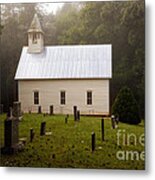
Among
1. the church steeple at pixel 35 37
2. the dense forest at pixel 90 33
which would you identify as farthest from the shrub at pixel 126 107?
the church steeple at pixel 35 37

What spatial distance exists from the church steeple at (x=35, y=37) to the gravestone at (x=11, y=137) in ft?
1.29

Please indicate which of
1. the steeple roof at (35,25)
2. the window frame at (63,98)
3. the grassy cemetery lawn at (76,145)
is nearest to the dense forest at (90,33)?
the steeple roof at (35,25)

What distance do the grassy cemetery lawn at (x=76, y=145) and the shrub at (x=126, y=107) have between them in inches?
1.6

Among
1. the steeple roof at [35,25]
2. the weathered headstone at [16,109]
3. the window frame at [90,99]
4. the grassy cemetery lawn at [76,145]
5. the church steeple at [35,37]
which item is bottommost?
the grassy cemetery lawn at [76,145]

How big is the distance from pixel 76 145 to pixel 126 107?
0.33 meters

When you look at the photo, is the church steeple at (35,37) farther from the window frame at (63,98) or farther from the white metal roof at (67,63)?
the window frame at (63,98)

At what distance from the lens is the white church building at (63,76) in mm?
2283

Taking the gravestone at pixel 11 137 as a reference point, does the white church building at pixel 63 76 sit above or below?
above

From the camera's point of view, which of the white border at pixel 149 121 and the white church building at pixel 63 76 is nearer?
the white border at pixel 149 121

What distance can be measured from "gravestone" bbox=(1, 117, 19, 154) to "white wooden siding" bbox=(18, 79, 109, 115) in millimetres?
91

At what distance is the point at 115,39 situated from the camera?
226 centimetres

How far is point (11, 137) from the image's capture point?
92.2 inches

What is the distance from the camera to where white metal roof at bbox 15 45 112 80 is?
7.45ft

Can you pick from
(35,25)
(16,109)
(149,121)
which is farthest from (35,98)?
(149,121)
